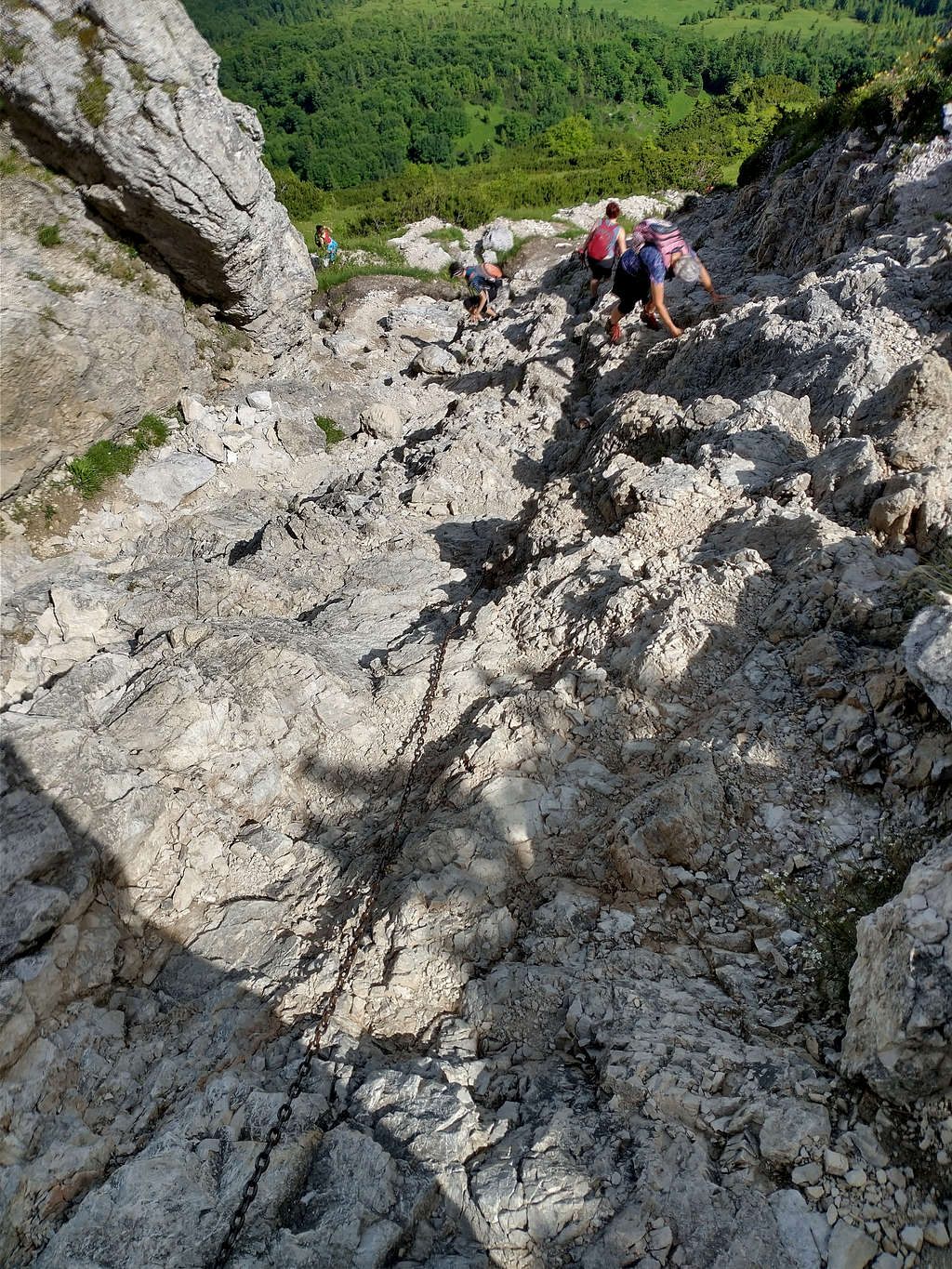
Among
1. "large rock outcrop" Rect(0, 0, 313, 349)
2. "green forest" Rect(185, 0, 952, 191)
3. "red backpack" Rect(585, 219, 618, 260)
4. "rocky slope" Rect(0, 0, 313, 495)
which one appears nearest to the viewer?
"rocky slope" Rect(0, 0, 313, 495)

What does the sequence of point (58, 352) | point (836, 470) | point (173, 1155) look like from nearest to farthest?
point (173, 1155) < point (836, 470) < point (58, 352)

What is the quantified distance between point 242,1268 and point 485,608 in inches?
167

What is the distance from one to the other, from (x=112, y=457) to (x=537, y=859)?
8377 mm

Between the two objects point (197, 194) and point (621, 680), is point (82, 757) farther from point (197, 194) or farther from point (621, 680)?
point (197, 194)

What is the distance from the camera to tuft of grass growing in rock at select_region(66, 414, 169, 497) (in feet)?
29.5

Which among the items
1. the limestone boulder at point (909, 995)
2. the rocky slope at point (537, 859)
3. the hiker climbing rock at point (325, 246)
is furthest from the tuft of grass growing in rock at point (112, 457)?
the hiker climbing rock at point (325, 246)

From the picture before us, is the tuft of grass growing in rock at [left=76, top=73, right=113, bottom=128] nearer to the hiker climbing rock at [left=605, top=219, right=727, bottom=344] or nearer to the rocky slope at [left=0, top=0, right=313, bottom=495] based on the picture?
the rocky slope at [left=0, top=0, right=313, bottom=495]

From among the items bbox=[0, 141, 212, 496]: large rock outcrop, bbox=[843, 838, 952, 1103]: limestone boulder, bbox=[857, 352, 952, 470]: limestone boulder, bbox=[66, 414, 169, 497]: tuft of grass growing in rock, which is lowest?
bbox=[857, 352, 952, 470]: limestone boulder

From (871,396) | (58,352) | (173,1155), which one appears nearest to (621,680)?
(173,1155)

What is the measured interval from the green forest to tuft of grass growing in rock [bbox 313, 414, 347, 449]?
2353 inches

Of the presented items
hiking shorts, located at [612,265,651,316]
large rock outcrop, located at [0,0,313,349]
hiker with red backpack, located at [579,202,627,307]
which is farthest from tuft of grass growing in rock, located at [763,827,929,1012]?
large rock outcrop, located at [0,0,313,349]

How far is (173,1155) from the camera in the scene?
2.68 meters

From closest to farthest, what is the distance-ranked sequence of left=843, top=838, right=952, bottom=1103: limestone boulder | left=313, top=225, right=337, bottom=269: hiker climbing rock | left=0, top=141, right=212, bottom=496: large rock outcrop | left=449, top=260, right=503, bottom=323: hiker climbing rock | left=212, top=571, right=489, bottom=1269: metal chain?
left=843, top=838, right=952, bottom=1103: limestone boulder → left=212, top=571, right=489, bottom=1269: metal chain → left=0, top=141, right=212, bottom=496: large rock outcrop → left=449, top=260, right=503, bottom=323: hiker climbing rock → left=313, top=225, right=337, bottom=269: hiker climbing rock

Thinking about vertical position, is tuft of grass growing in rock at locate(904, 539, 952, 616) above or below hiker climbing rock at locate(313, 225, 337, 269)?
below
